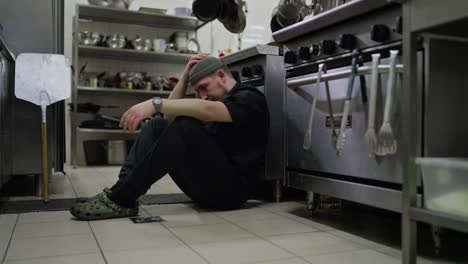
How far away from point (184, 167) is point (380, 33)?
95cm

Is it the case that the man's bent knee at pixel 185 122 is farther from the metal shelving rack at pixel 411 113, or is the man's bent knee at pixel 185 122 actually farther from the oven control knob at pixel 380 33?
the metal shelving rack at pixel 411 113

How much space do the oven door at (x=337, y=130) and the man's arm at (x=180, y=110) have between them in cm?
36

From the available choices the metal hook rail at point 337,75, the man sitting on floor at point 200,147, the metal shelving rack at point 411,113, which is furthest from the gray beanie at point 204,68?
the metal shelving rack at point 411,113

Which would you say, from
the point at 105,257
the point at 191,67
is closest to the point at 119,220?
the point at 105,257

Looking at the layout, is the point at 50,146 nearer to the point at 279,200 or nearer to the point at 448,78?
the point at 279,200

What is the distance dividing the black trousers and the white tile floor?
10cm

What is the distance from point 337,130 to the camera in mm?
1688

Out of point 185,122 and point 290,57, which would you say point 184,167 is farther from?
point 290,57

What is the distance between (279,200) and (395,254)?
3.39 feet

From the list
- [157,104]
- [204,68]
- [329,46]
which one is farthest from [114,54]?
[329,46]

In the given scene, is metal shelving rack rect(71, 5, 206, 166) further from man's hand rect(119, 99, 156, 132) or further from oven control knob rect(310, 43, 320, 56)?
oven control knob rect(310, 43, 320, 56)

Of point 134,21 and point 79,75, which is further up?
point 134,21

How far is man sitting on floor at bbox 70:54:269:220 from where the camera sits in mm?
1748

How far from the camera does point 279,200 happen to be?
7.70ft
